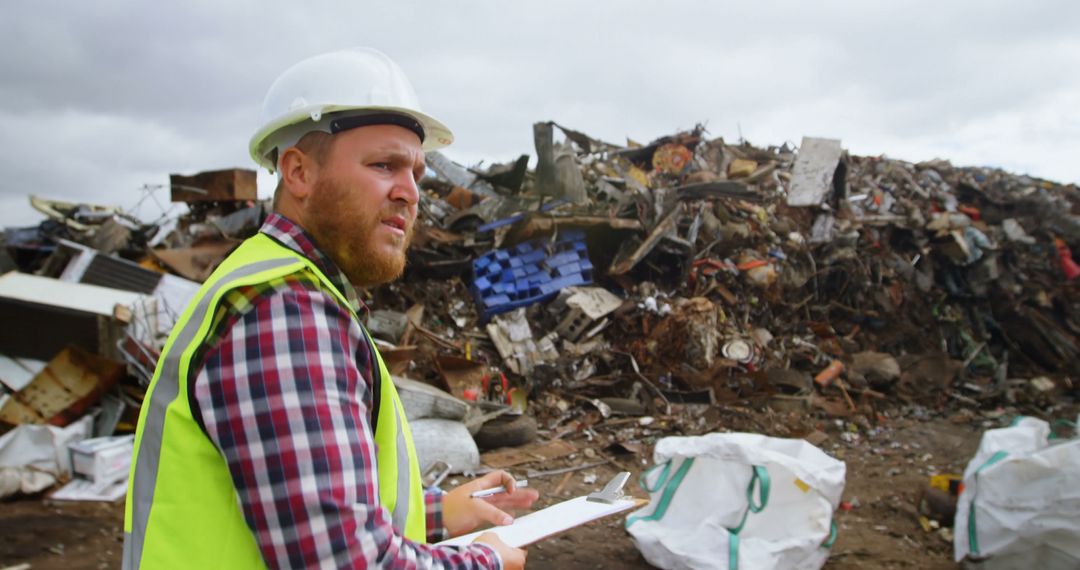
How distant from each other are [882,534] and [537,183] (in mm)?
6264

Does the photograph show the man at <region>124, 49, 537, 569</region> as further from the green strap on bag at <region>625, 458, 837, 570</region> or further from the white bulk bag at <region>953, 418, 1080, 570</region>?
the white bulk bag at <region>953, 418, 1080, 570</region>

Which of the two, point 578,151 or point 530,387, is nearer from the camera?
point 530,387

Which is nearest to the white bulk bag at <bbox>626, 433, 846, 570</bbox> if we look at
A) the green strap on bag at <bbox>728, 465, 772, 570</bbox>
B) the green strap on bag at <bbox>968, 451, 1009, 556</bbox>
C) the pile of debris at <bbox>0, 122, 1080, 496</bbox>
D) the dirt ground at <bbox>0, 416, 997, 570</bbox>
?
the green strap on bag at <bbox>728, 465, 772, 570</bbox>

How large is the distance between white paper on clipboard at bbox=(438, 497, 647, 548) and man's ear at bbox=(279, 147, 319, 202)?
0.66 m

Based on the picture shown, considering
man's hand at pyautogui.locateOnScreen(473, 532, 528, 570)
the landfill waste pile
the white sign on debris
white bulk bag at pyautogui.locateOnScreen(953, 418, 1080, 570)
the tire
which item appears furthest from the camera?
the white sign on debris

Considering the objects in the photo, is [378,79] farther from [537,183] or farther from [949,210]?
[949,210]

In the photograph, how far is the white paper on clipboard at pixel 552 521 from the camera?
1.21 meters

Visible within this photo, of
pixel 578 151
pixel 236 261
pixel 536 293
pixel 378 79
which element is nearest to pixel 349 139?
pixel 378 79

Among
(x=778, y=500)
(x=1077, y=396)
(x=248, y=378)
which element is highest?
(x=248, y=378)

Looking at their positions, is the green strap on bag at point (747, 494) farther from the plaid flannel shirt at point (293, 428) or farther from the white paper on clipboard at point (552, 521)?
the plaid flannel shirt at point (293, 428)

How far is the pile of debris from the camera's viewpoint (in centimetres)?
634

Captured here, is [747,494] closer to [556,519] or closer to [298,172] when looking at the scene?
[556,519]

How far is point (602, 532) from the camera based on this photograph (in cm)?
463

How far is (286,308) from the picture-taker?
85cm
